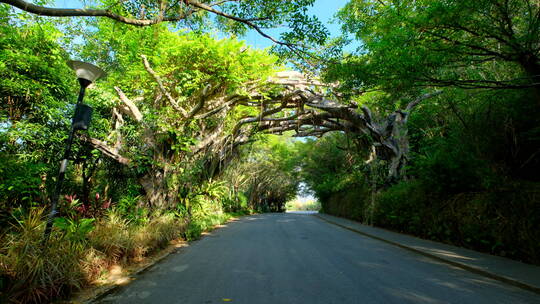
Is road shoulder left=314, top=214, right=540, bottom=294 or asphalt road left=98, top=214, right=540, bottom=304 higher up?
road shoulder left=314, top=214, right=540, bottom=294

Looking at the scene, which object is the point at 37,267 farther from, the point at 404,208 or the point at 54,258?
the point at 404,208

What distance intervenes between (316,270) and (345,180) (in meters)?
15.6

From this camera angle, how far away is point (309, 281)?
4309 millimetres

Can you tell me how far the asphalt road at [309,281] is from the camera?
3.62 m

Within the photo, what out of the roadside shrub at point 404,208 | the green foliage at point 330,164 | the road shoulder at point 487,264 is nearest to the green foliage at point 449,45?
the road shoulder at point 487,264

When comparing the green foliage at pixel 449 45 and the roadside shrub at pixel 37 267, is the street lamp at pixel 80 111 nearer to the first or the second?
the roadside shrub at pixel 37 267

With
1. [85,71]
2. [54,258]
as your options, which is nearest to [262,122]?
[85,71]

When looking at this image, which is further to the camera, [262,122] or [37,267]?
[262,122]

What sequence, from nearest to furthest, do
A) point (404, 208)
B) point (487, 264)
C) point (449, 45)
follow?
1. point (487, 264)
2. point (449, 45)
3. point (404, 208)

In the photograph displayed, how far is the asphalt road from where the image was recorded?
143 inches

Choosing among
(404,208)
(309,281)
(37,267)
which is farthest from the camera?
(404,208)

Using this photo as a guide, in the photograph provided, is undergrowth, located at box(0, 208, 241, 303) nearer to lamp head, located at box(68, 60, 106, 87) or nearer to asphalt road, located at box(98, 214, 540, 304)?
asphalt road, located at box(98, 214, 540, 304)

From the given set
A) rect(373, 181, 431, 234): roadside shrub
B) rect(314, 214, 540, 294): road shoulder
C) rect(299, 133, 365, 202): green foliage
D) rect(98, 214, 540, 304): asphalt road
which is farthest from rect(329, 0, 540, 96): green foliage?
rect(299, 133, 365, 202): green foliage

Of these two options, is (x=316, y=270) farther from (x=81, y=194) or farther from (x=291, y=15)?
(x=81, y=194)
